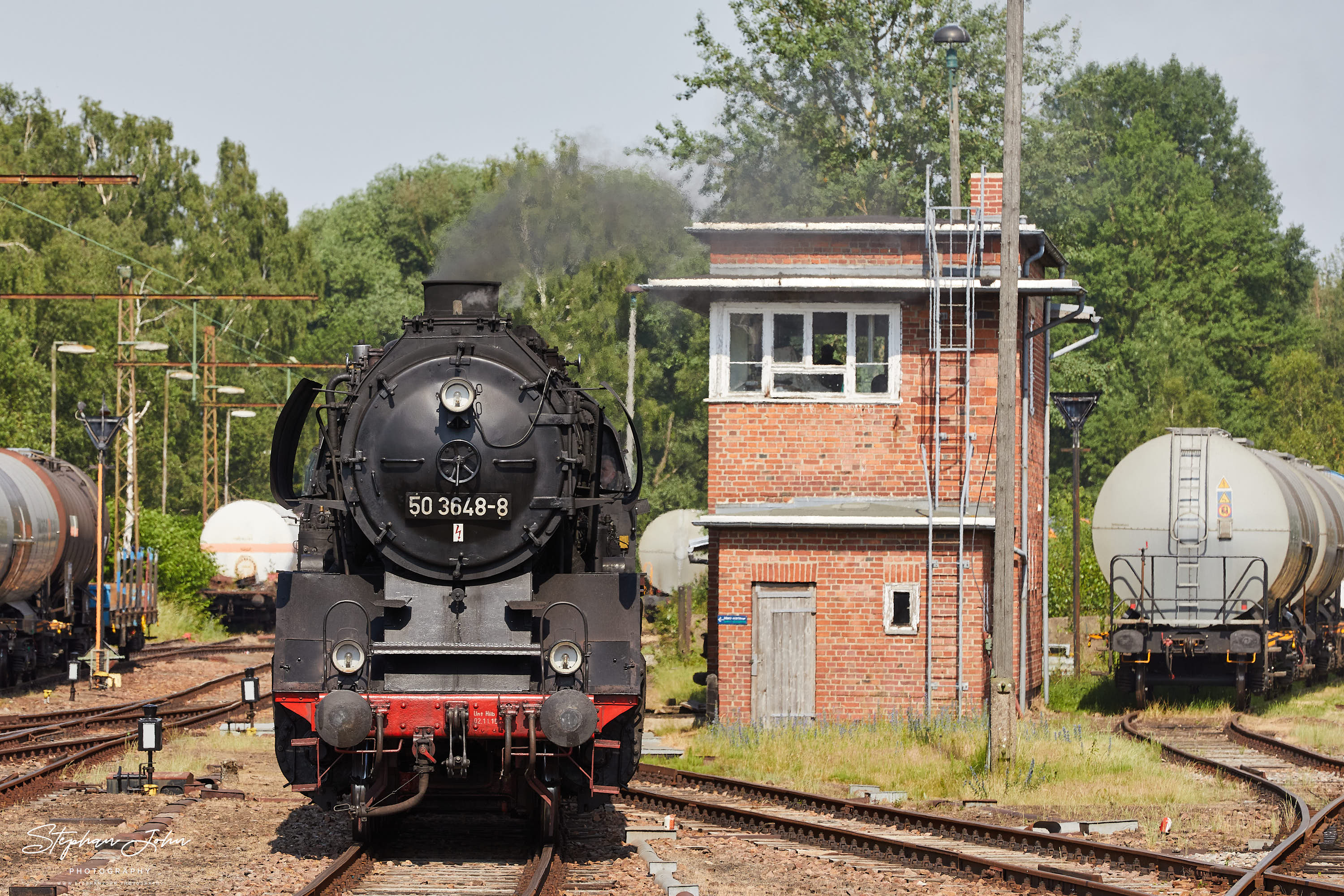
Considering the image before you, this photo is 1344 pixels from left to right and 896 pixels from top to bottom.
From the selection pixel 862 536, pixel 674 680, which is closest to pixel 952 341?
pixel 862 536

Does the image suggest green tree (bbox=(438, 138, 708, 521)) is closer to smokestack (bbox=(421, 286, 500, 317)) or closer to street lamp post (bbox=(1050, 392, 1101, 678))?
smokestack (bbox=(421, 286, 500, 317))

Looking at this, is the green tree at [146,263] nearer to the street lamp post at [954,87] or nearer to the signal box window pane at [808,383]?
the street lamp post at [954,87]

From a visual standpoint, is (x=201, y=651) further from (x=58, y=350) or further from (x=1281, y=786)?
(x=1281, y=786)

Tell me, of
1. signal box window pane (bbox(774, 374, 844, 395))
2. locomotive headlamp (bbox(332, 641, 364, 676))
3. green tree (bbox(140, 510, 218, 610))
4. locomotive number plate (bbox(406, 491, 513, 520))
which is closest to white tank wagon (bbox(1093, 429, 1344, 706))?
signal box window pane (bbox(774, 374, 844, 395))

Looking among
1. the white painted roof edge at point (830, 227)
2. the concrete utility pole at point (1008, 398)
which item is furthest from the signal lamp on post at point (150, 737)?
the white painted roof edge at point (830, 227)

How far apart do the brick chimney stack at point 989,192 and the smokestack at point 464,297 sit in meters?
9.73

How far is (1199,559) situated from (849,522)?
5.71 metres

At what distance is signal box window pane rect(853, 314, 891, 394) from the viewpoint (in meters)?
20.5

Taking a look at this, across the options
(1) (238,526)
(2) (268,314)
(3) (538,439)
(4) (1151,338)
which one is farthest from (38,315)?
(3) (538,439)

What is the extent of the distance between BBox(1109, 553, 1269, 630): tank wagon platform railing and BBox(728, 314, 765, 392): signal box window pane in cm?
601

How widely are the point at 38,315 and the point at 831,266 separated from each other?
132 ft

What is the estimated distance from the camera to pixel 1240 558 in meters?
21.9

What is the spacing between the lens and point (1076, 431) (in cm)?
2611

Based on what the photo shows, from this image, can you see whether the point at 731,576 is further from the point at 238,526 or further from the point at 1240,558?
the point at 238,526
